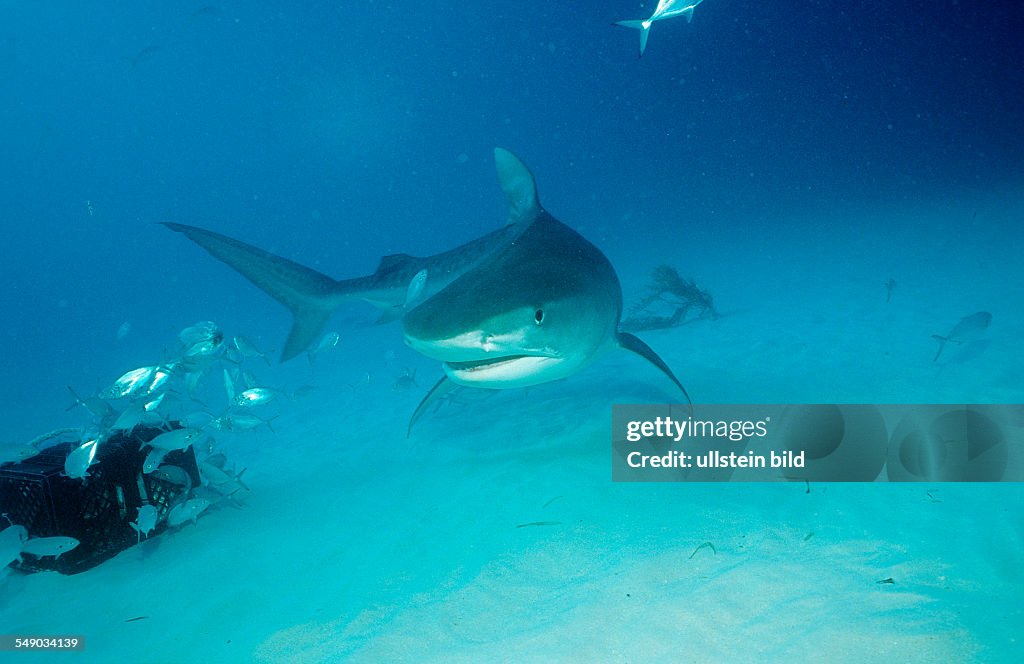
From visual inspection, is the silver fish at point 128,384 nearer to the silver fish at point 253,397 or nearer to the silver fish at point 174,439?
the silver fish at point 253,397

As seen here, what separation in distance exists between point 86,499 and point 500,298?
3.83 m

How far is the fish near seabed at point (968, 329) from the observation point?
572 cm

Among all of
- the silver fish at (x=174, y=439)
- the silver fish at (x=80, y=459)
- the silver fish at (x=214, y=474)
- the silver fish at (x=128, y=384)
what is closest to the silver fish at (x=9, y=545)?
the silver fish at (x=80, y=459)

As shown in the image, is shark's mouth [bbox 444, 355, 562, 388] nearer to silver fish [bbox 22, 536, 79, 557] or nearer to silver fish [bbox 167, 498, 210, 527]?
silver fish [bbox 167, 498, 210, 527]

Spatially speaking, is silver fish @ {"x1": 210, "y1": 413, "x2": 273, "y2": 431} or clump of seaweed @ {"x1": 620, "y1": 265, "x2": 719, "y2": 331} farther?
clump of seaweed @ {"x1": 620, "y1": 265, "x2": 719, "y2": 331}

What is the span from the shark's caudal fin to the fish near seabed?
280 inches

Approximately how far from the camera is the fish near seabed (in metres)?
5.72

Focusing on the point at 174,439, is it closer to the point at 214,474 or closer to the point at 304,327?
the point at 214,474

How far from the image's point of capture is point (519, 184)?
17.0 feet

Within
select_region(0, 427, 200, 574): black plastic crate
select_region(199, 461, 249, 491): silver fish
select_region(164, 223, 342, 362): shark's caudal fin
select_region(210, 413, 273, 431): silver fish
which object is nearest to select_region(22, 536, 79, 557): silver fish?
select_region(0, 427, 200, 574): black plastic crate

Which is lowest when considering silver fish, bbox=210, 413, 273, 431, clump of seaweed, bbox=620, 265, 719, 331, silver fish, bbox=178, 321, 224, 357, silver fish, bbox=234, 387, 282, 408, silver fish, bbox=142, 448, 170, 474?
silver fish, bbox=142, 448, 170, 474

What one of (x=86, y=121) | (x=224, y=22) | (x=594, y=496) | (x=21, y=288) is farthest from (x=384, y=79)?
(x=594, y=496)

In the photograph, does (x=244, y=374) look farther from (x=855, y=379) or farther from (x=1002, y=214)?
(x=1002, y=214)

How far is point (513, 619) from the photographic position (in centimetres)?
262
